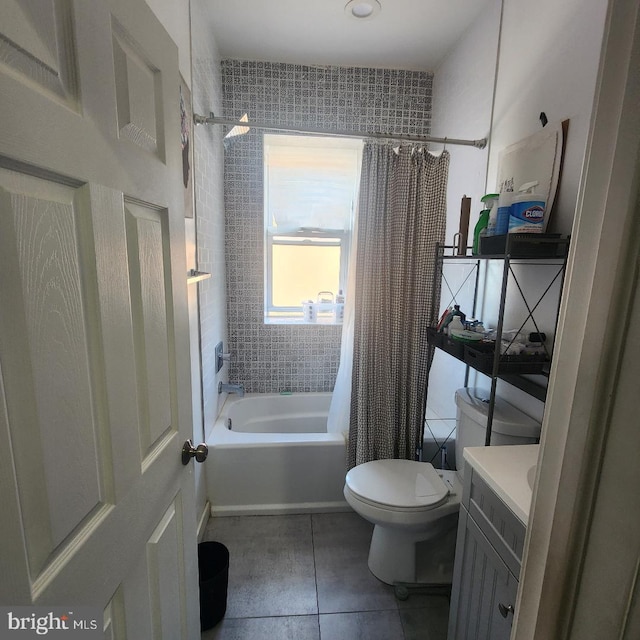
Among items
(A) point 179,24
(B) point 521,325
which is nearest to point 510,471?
(B) point 521,325

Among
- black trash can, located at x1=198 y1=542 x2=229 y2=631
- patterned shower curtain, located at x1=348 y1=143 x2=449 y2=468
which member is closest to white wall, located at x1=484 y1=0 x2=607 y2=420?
patterned shower curtain, located at x1=348 y1=143 x2=449 y2=468

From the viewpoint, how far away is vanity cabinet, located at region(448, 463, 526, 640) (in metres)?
0.92

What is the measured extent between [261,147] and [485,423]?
2.23 m

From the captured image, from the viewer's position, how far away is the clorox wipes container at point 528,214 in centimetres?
125

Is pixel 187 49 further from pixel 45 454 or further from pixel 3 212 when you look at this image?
pixel 45 454

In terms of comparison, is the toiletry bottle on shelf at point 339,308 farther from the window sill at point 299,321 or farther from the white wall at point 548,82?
the white wall at point 548,82

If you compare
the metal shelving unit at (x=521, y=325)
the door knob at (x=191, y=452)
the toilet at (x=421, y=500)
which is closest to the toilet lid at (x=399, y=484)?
the toilet at (x=421, y=500)

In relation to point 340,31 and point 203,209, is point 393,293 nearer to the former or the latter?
point 203,209

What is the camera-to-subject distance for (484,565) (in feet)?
3.47

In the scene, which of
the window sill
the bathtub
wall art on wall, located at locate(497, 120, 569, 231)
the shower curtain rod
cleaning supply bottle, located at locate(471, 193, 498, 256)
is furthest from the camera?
the window sill

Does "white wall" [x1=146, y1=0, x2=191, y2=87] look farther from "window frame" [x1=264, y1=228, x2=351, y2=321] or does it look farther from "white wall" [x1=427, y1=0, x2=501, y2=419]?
"white wall" [x1=427, y1=0, x2=501, y2=419]

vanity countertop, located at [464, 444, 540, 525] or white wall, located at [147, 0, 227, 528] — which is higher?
white wall, located at [147, 0, 227, 528]

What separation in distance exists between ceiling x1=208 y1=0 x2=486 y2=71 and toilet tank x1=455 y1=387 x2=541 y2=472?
198 cm

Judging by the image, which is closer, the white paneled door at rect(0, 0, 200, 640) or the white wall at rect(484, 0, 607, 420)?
the white paneled door at rect(0, 0, 200, 640)
